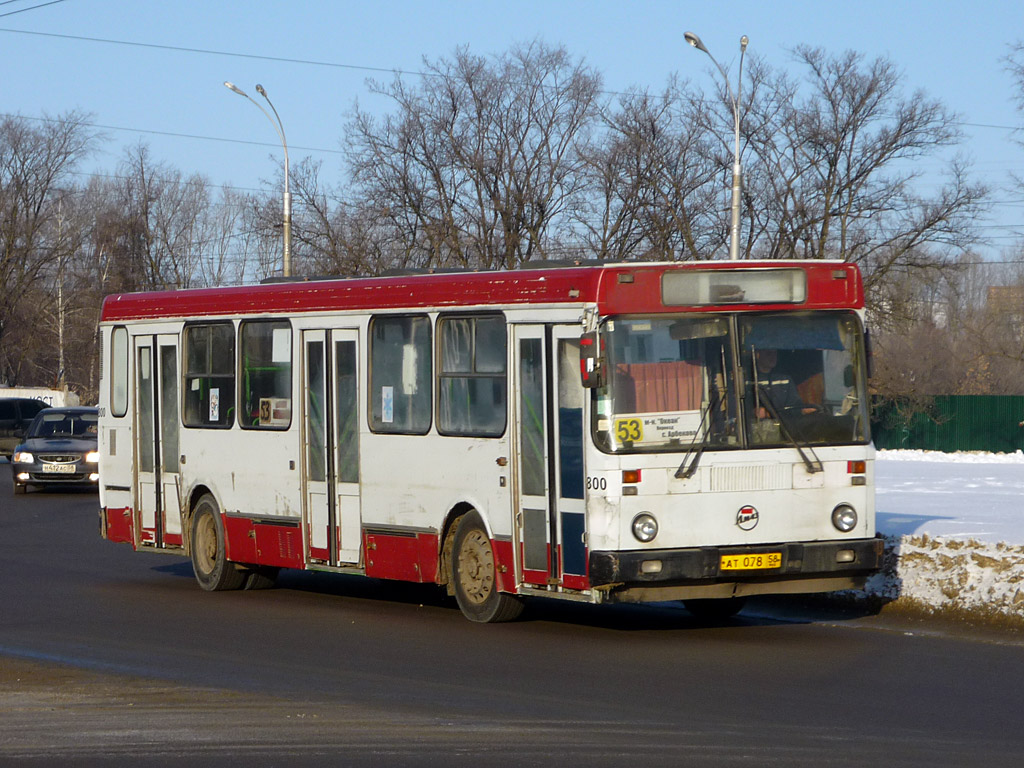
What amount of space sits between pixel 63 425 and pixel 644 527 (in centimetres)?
2215

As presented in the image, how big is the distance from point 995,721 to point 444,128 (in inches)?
1745

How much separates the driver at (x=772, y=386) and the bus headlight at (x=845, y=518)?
80cm

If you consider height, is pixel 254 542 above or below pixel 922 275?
below

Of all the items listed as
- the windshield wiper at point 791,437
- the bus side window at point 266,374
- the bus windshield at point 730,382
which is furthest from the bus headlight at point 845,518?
the bus side window at point 266,374

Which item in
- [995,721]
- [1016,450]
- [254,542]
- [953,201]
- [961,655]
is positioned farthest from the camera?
[1016,450]

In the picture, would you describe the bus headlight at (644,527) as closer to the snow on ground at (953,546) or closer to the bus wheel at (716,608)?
the bus wheel at (716,608)

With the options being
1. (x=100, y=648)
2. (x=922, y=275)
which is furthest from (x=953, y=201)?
(x=100, y=648)

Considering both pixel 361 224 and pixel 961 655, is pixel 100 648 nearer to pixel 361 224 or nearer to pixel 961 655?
pixel 961 655

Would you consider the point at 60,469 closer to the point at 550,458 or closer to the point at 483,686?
the point at 550,458

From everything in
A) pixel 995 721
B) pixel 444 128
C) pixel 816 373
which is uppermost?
pixel 444 128

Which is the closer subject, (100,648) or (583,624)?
(100,648)

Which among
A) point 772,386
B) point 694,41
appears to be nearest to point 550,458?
point 772,386

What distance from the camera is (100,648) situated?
36.5 ft

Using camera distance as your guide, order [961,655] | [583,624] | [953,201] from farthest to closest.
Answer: [953,201], [583,624], [961,655]
